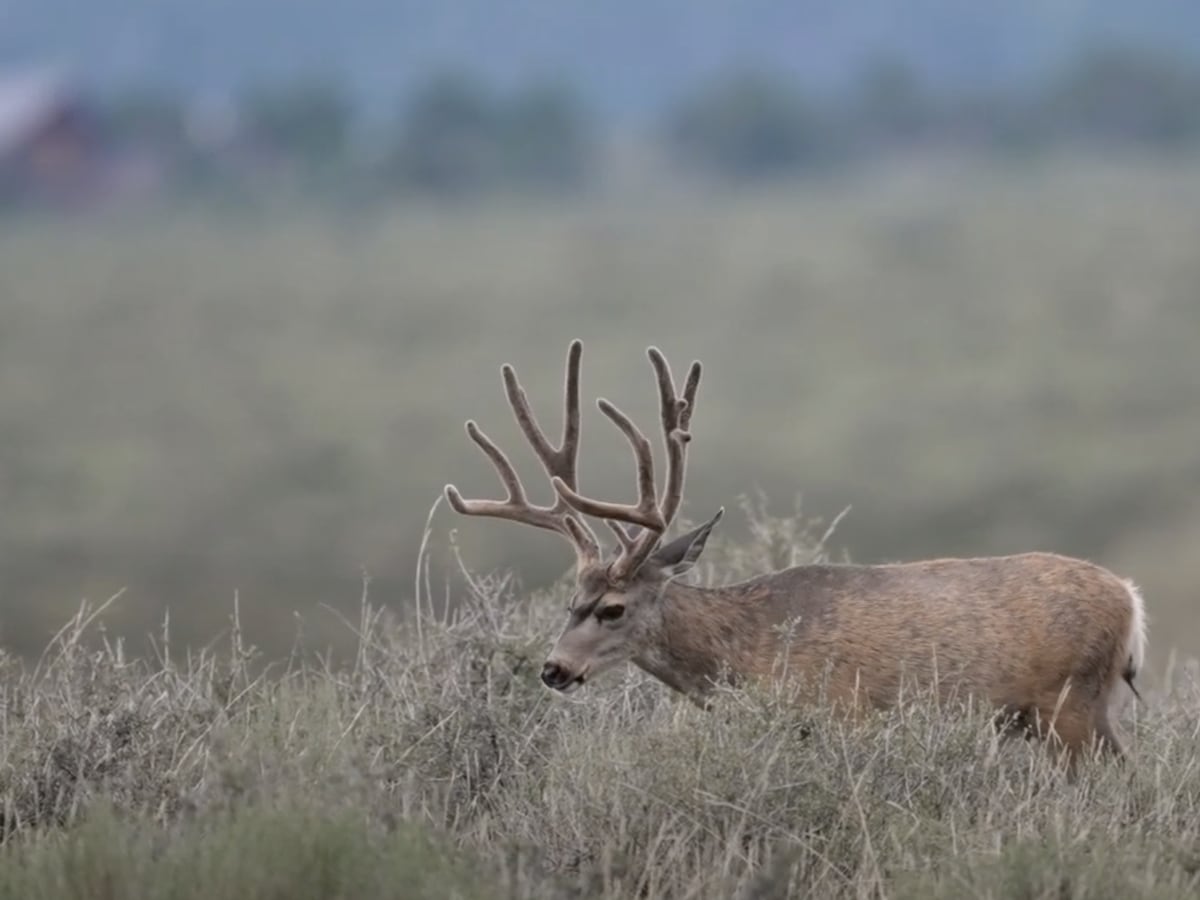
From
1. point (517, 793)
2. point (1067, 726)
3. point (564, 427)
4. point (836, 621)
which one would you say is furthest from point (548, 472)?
point (1067, 726)

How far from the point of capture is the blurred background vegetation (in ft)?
187

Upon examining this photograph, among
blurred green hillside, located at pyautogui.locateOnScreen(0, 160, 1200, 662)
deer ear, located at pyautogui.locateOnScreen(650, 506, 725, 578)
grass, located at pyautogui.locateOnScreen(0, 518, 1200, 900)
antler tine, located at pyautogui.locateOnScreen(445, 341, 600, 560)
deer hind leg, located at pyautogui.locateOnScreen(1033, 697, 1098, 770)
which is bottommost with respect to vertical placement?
blurred green hillside, located at pyautogui.locateOnScreen(0, 160, 1200, 662)

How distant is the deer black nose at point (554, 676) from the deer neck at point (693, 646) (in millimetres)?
434

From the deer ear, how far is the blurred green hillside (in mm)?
22730

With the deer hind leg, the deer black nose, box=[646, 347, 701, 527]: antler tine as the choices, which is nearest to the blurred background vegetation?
the deer hind leg

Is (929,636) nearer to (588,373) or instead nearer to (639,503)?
(639,503)

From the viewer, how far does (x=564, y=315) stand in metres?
91.6

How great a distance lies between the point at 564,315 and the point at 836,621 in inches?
3256

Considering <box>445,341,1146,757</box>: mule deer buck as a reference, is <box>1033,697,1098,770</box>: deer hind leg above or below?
below

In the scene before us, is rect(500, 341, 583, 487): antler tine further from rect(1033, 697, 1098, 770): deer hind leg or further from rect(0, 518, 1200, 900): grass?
rect(1033, 697, 1098, 770): deer hind leg

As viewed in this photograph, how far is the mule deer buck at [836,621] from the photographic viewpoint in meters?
8.86

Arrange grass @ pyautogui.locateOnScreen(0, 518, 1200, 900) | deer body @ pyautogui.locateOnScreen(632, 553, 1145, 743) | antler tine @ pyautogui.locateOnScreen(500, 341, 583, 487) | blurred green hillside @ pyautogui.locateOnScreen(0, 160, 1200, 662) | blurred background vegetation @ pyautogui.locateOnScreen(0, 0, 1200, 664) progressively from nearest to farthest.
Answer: grass @ pyautogui.locateOnScreen(0, 518, 1200, 900) < antler tine @ pyautogui.locateOnScreen(500, 341, 583, 487) < deer body @ pyautogui.locateOnScreen(632, 553, 1145, 743) < blurred green hillside @ pyautogui.locateOnScreen(0, 160, 1200, 662) < blurred background vegetation @ pyautogui.locateOnScreen(0, 0, 1200, 664)

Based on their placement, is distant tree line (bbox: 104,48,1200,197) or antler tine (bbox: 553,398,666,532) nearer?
antler tine (bbox: 553,398,666,532)

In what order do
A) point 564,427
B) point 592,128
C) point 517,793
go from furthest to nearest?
point 592,128, point 564,427, point 517,793
